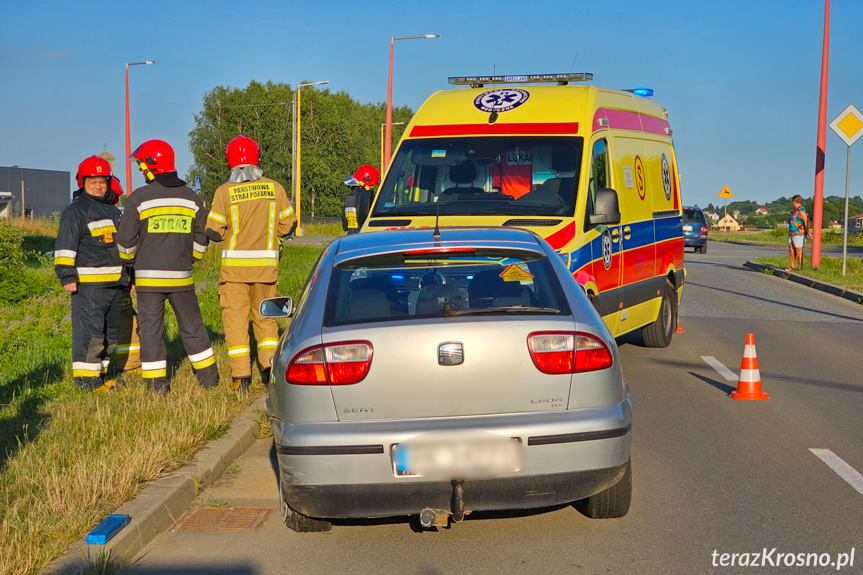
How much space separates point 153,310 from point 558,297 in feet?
13.3

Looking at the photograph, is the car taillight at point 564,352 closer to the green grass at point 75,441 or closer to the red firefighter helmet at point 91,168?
Result: the green grass at point 75,441

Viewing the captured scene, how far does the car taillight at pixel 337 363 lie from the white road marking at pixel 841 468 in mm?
2955

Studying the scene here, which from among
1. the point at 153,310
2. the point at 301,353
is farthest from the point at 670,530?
the point at 153,310

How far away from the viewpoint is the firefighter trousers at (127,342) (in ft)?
29.3

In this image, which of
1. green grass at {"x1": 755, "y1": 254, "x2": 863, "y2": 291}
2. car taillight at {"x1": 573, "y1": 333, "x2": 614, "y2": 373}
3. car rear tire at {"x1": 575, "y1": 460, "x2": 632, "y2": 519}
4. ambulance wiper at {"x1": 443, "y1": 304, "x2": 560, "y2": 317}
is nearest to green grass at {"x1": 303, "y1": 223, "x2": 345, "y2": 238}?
green grass at {"x1": 755, "y1": 254, "x2": 863, "y2": 291}

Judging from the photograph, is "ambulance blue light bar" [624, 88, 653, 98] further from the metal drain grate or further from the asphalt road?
the metal drain grate

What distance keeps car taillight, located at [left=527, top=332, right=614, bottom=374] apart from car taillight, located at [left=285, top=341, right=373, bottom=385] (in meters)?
0.74

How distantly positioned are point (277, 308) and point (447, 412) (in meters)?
1.83

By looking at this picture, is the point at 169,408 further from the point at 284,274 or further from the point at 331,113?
the point at 331,113

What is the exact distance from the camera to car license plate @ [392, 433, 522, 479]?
438 centimetres

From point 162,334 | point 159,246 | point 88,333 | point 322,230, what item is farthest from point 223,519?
point 322,230

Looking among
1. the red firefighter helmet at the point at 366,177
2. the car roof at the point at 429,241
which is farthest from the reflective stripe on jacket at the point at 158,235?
the red firefighter helmet at the point at 366,177

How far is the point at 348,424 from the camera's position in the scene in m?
4.45

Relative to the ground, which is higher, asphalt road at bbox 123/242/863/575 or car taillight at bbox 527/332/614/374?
car taillight at bbox 527/332/614/374
